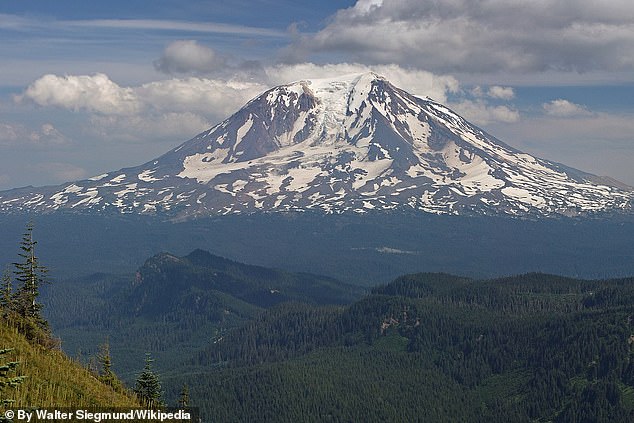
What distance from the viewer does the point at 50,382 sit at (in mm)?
63594

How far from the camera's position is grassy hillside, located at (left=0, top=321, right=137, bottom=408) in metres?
59.4

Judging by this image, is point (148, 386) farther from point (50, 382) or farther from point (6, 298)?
point (50, 382)

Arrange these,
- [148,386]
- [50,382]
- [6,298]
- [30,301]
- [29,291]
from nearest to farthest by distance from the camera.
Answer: [50,382] → [6,298] → [30,301] → [29,291] → [148,386]

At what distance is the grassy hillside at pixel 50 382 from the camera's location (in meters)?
59.4

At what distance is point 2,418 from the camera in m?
39.3

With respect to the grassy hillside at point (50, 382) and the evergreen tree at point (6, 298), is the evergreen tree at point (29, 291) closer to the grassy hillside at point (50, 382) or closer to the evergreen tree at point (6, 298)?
the evergreen tree at point (6, 298)

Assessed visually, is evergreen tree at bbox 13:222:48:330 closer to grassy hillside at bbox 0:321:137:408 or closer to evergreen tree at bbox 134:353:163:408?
grassy hillside at bbox 0:321:137:408

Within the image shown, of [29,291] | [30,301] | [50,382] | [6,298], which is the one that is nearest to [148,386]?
[30,301]

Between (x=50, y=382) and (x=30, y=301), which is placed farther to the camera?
(x=30, y=301)

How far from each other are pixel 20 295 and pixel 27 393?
2761cm

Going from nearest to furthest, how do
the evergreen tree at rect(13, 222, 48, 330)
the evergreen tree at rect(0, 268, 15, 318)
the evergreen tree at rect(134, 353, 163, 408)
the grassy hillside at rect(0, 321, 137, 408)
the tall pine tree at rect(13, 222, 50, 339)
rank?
the grassy hillside at rect(0, 321, 137, 408) → the tall pine tree at rect(13, 222, 50, 339) → the evergreen tree at rect(0, 268, 15, 318) → the evergreen tree at rect(13, 222, 48, 330) → the evergreen tree at rect(134, 353, 163, 408)

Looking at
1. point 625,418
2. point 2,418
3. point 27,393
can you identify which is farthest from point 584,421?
point 2,418

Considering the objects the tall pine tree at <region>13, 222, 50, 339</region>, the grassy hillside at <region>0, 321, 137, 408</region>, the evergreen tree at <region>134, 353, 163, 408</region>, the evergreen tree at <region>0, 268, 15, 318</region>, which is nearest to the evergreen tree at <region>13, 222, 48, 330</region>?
the tall pine tree at <region>13, 222, 50, 339</region>

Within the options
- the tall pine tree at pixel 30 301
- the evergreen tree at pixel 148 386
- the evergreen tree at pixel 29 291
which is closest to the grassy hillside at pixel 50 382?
the tall pine tree at pixel 30 301
